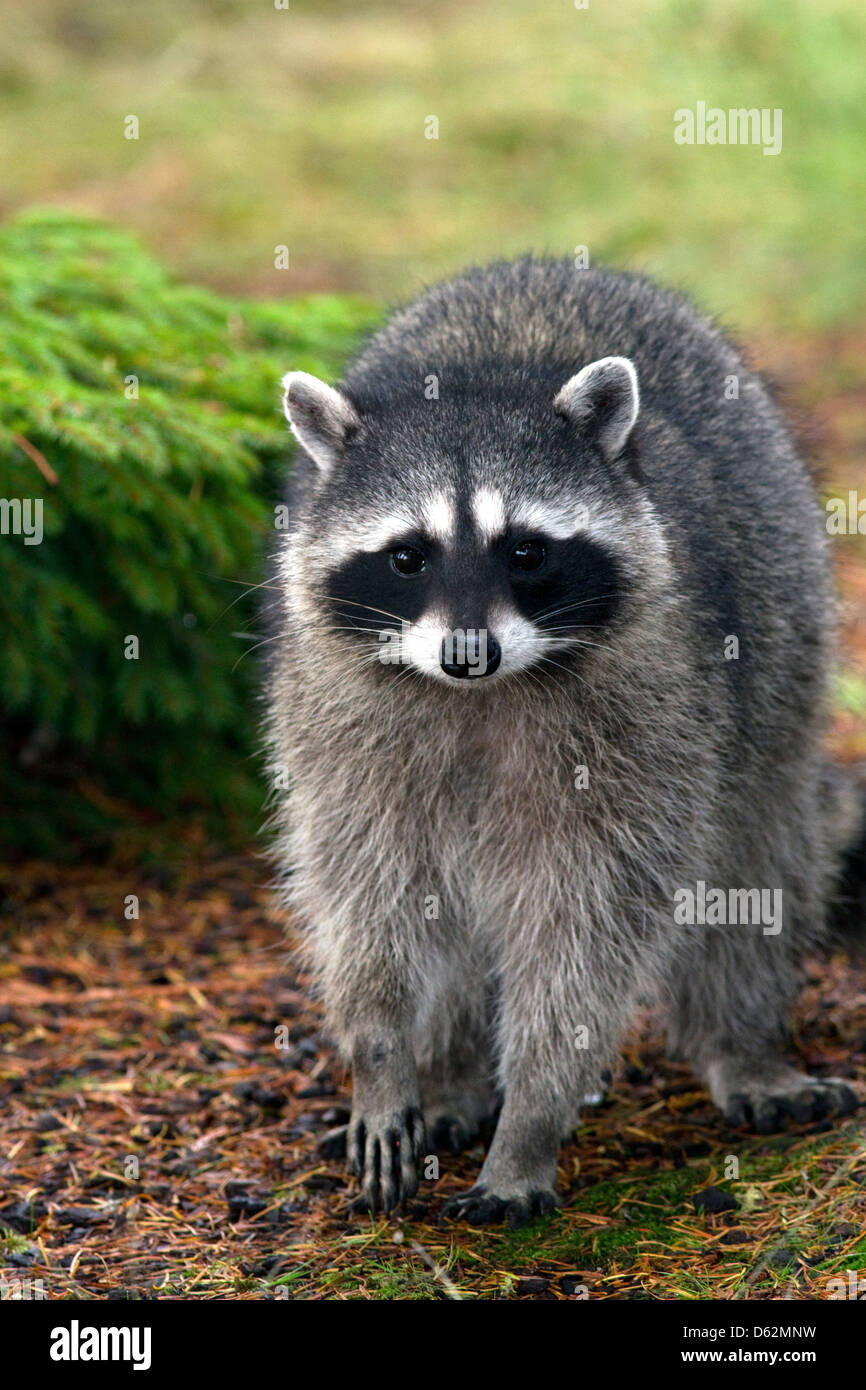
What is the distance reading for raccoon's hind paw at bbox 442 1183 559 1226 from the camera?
427 cm

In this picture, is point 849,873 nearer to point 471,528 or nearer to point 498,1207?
point 498,1207

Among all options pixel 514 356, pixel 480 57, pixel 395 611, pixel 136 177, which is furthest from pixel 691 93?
pixel 395 611

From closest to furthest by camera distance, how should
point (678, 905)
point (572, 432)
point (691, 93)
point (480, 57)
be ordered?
1. point (572, 432)
2. point (678, 905)
3. point (691, 93)
4. point (480, 57)

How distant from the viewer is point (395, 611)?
410 centimetres

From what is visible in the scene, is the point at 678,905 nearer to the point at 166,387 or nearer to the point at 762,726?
the point at 762,726

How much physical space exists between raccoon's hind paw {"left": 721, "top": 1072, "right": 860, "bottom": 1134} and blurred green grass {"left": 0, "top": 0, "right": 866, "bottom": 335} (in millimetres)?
7353

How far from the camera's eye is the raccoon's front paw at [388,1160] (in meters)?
4.37

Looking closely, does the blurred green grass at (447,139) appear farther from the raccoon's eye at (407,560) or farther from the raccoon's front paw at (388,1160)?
the raccoon's front paw at (388,1160)

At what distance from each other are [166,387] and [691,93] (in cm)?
933

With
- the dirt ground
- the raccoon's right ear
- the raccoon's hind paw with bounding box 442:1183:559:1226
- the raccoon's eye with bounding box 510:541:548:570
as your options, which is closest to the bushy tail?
the dirt ground

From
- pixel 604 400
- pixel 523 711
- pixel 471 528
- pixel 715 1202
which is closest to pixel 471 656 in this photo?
pixel 471 528

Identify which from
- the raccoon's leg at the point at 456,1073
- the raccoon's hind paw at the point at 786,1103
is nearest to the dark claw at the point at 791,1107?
the raccoon's hind paw at the point at 786,1103

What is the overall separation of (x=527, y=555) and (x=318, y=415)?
75 cm

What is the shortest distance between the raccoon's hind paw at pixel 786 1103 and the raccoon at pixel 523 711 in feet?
0.03
